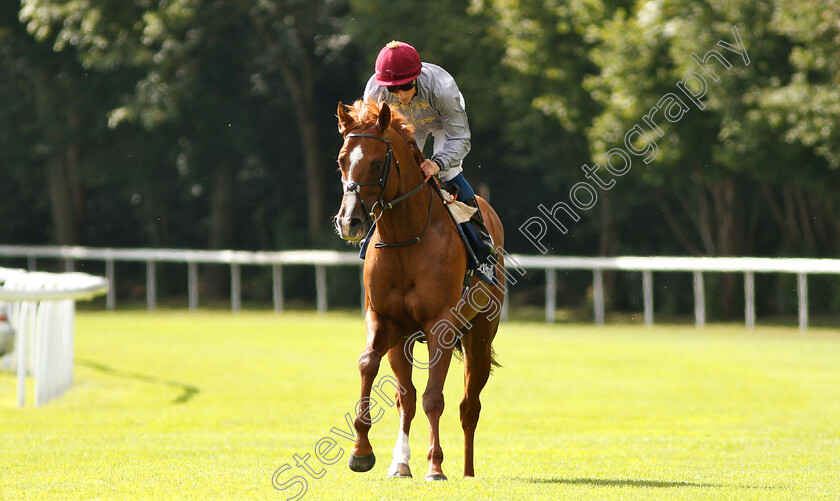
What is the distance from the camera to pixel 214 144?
27.6 meters

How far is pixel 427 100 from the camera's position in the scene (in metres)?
7.21

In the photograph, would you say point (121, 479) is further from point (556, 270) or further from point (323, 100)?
point (323, 100)

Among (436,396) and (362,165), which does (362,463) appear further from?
(362,165)

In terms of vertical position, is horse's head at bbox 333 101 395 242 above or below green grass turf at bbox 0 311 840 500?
above

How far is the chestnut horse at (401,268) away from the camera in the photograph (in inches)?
253

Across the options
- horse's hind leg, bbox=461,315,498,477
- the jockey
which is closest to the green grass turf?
horse's hind leg, bbox=461,315,498,477

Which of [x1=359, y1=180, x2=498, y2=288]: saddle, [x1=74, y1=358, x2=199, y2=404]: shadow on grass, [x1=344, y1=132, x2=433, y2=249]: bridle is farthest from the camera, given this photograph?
[x1=74, y1=358, x2=199, y2=404]: shadow on grass

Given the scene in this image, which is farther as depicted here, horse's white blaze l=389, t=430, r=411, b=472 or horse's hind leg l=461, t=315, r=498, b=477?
horse's hind leg l=461, t=315, r=498, b=477

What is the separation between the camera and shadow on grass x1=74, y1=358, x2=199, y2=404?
12.1 metres

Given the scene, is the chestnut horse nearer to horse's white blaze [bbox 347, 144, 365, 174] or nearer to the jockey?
horse's white blaze [bbox 347, 144, 365, 174]

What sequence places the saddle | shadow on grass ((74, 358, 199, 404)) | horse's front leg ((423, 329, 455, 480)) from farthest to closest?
shadow on grass ((74, 358, 199, 404))
the saddle
horse's front leg ((423, 329, 455, 480))

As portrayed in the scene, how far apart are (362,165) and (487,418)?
499cm

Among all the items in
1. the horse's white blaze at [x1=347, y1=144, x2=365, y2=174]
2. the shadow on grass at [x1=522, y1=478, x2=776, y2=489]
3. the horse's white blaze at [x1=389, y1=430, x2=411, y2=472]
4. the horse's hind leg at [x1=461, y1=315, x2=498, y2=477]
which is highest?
the horse's white blaze at [x1=347, y1=144, x2=365, y2=174]

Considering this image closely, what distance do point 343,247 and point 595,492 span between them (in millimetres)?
19440
